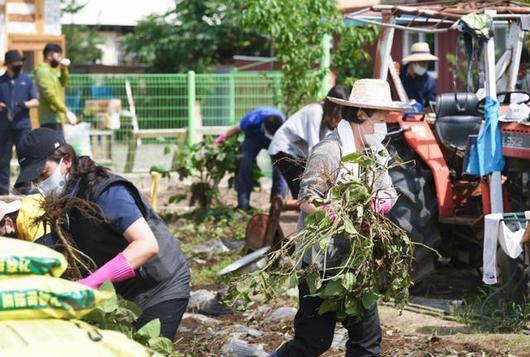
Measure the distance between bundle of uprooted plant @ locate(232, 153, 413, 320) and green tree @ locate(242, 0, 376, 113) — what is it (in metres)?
7.45

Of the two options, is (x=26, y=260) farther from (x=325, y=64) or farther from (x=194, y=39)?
(x=194, y=39)

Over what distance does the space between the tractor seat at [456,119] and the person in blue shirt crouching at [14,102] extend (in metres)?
5.60

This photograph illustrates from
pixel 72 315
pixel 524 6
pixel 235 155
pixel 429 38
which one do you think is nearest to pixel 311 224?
pixel 72 315

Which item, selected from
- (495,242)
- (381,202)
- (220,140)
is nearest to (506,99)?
(495,242)

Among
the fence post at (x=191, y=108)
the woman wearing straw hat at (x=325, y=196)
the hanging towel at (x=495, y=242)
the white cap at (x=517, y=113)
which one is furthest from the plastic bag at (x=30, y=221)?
the fence post at (x=191, y=108)

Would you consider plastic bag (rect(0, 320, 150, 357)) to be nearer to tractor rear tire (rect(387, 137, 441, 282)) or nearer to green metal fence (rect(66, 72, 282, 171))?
tractor rear tire (rect(387, 137, 441, 282))

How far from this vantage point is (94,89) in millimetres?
16375

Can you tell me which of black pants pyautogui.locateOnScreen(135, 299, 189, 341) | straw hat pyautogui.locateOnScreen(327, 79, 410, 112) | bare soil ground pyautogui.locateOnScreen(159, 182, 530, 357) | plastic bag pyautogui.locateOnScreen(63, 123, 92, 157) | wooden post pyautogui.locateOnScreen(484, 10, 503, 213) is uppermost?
straw hat pyautogui.locateOnScreen(327, 79, 410, 112)

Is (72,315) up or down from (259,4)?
down

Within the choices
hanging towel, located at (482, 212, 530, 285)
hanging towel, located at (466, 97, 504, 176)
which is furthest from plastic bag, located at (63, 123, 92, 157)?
hanging towel, located at (482, 212, 530, 285)

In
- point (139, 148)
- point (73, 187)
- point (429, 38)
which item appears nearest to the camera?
point (73, 187)

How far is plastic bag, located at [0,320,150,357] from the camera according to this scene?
3.29 meters

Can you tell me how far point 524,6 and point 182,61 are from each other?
18.6 meters

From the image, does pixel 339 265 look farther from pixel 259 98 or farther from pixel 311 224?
pixel 259 98
